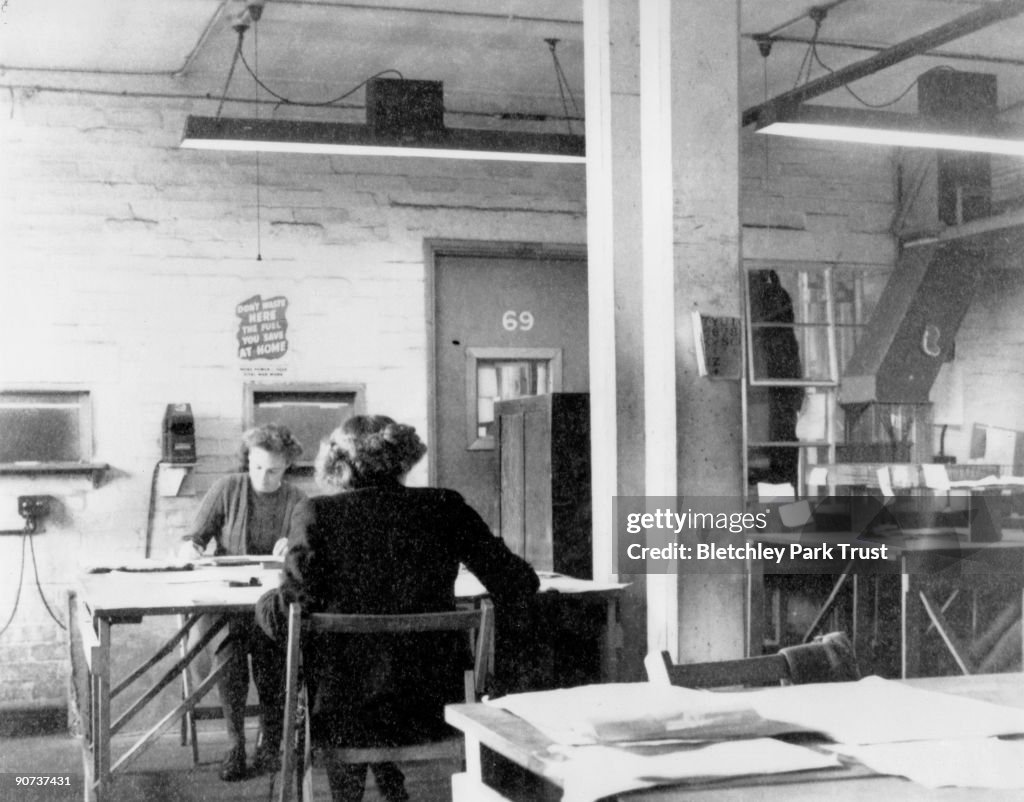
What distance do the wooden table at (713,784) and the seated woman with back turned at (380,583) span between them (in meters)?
1.65

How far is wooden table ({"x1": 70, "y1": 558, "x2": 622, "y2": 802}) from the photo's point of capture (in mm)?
3967

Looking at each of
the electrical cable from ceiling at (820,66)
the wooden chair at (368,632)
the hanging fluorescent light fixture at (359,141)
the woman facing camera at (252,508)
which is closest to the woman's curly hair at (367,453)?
the wooden chair at (368,632)

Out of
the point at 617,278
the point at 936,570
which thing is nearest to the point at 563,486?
the point at 617,278

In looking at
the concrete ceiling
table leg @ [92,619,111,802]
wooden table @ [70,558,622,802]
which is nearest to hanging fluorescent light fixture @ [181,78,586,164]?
the concrete ceiling

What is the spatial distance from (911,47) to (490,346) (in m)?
2.64

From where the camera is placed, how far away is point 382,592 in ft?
11.4

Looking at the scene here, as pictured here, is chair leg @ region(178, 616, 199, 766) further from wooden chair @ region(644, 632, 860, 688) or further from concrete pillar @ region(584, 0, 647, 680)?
wooden chair @ region(644, 632, 860, 688)

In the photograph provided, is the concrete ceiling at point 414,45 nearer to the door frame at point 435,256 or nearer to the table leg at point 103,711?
the door frame at point 435,256

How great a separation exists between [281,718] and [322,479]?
41.7 inches

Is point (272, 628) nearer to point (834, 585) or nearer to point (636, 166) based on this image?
point (636, 166)

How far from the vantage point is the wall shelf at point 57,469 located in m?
6.15

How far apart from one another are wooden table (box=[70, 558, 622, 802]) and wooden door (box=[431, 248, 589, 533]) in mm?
2008

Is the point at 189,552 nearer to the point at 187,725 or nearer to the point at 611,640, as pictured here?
the point at 187,725

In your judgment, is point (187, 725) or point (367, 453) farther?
point (187, 725)
